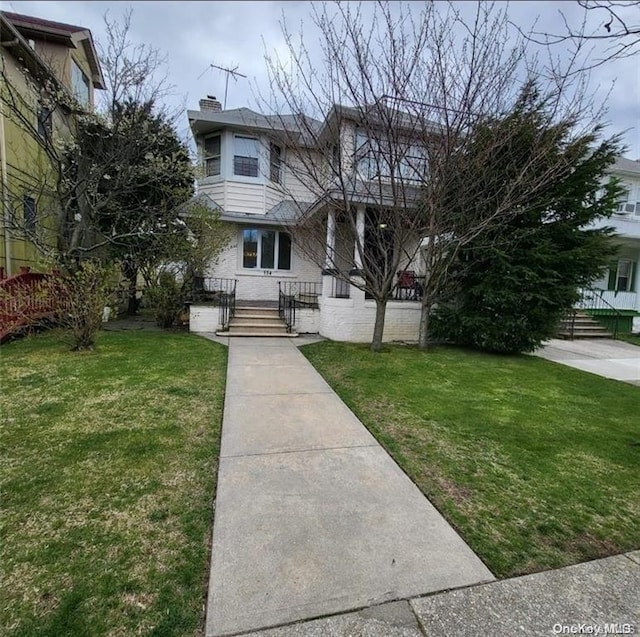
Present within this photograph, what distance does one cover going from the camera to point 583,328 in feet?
40.8

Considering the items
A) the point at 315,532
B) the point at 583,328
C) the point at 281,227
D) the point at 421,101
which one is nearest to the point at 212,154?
the point at 281,227

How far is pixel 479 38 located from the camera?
21.3ft

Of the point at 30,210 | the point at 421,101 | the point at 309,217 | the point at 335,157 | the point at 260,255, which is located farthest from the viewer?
the point at 260,255

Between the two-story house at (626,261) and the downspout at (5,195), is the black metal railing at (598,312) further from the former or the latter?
the downspout at (5,195)

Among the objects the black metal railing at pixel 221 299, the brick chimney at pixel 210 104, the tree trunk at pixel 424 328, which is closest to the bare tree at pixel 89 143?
the black metal railing at pixel 221 299

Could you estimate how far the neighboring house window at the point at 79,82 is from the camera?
480 inches

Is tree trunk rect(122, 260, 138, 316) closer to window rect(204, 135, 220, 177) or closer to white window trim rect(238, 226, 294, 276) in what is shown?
white window trim rect(238, 226, 294, 276)

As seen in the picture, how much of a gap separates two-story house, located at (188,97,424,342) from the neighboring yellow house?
3.80 m

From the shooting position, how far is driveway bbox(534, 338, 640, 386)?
7570 mm

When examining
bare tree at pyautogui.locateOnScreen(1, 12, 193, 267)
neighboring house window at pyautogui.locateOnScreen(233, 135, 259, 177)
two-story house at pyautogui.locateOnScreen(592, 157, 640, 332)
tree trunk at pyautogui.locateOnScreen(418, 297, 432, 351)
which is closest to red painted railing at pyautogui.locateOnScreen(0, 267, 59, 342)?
bare tree at pyautogui.locateOnScreen(1, 12, 193, 267)

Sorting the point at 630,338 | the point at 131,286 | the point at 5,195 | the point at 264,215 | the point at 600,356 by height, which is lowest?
the point at 600,356

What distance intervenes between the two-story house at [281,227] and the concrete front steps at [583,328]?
5.25 meters

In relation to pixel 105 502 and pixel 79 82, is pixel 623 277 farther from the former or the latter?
pixel 79 82

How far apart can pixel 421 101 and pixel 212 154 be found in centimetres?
881
